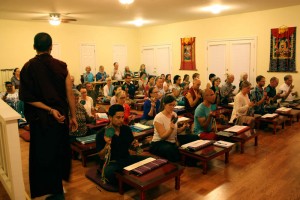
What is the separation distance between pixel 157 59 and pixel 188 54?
1.82m

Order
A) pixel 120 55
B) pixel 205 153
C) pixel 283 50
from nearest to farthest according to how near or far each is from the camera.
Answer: pixel 205 153 → pixel 283 50 → pixel 120 55

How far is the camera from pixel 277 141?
5129mm

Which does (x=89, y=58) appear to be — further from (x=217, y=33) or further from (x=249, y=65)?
(x=249, y=65)

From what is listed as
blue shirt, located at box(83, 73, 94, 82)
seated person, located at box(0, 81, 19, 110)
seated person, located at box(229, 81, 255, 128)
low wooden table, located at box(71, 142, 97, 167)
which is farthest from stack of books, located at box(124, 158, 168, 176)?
blue shirt, located at box(83, 73, 94, 82)

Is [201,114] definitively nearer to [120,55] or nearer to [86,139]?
[86,139]

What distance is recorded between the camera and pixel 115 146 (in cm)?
317

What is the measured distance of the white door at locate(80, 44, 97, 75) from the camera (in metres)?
11.3

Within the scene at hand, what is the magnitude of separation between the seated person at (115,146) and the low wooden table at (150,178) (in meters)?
0.16

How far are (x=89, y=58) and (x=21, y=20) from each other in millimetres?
2933

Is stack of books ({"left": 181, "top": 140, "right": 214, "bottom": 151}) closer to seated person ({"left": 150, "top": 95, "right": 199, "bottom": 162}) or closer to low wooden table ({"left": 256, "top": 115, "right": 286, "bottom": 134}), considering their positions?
seated person ({"left": 150, "top": 95, "right": 199, "bottom": 162})

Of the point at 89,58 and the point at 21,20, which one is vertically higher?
the point at 21,20

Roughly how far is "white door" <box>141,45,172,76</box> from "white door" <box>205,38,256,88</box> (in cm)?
212

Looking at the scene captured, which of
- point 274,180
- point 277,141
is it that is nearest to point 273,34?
point 277,141

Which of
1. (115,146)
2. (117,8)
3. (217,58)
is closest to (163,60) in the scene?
(217,58)
